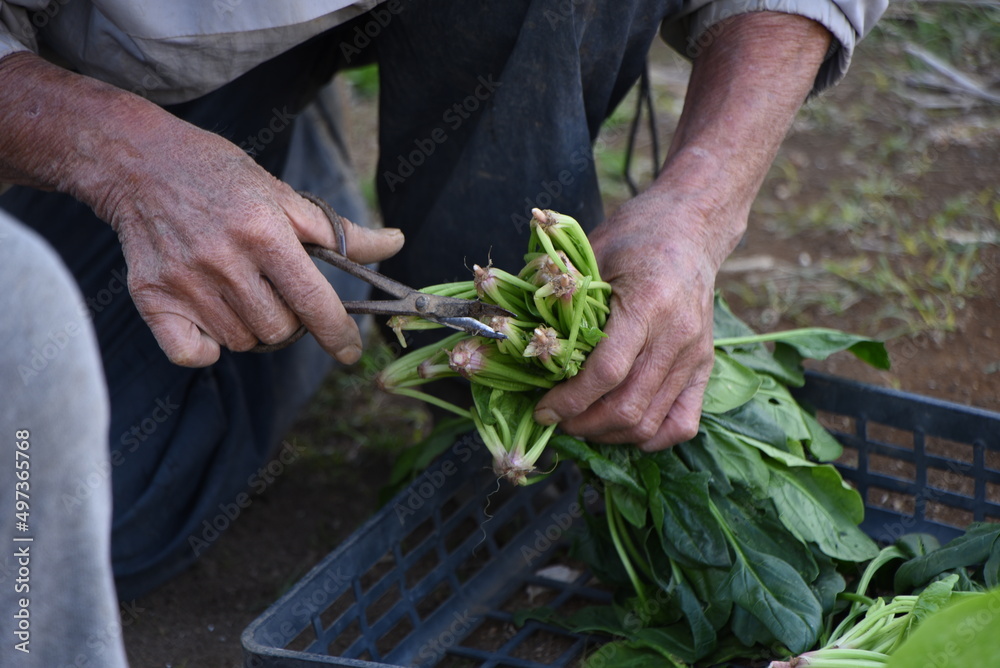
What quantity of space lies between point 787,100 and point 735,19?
0.19m

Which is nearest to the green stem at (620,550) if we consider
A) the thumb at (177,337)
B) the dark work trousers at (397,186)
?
the dark work trousers at (397,186)

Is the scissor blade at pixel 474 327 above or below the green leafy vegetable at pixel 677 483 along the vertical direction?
above

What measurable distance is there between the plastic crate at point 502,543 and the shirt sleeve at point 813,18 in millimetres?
660

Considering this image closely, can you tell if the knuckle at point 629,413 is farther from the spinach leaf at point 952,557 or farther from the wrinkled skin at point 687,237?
the spinach leaf at point 952,557

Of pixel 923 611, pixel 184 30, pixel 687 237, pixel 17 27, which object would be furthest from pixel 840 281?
pixel 17 27

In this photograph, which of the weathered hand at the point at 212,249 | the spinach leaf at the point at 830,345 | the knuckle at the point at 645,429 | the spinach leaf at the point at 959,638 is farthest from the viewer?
the spinach leaf at the point at 830,345

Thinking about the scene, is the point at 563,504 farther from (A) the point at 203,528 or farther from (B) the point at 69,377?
(B) the point at 69,377

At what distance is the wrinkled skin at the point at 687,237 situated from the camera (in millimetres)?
1555

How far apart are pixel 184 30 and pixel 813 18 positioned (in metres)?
1.14

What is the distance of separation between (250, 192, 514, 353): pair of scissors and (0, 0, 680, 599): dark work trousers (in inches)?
11.5

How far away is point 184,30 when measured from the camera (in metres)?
1.59

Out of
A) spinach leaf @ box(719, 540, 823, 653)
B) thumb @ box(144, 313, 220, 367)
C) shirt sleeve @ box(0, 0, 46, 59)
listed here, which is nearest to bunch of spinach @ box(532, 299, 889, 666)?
spinach leaf @ box(719, 540, 823, 653)

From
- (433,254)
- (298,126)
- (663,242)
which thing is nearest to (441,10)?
(433,254)

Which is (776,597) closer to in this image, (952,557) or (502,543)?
(952,557)
